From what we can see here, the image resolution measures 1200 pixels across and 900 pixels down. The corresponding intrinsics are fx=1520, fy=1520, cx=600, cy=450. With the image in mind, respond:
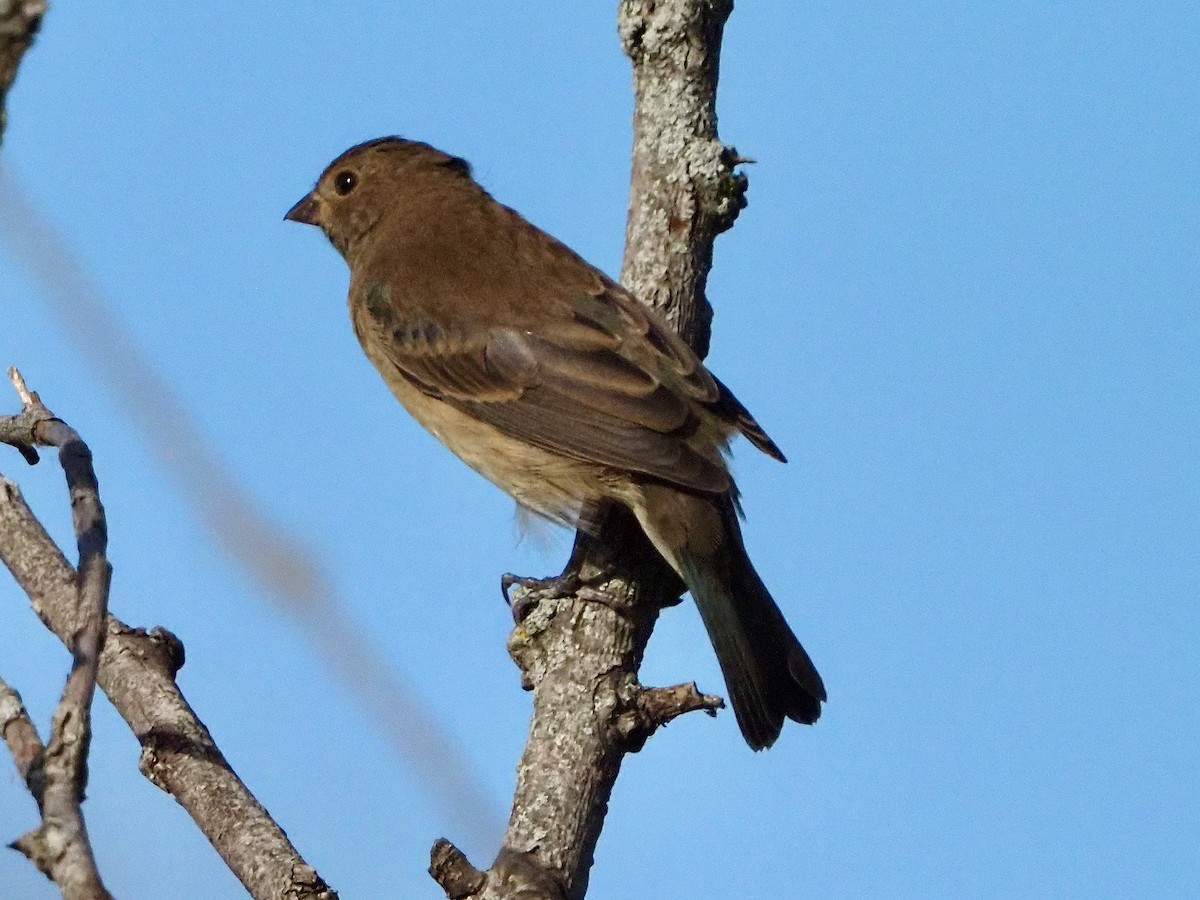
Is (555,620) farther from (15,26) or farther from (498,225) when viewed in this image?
(15,26)

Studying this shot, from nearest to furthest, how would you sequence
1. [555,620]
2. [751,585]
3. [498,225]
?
[555,620] → [751,585] → [498,225]

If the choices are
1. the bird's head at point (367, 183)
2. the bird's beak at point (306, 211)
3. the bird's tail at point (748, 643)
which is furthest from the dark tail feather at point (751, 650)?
the bird's beak at point (306, 211)

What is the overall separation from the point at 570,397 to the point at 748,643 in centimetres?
94

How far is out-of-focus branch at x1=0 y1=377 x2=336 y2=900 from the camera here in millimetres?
2749

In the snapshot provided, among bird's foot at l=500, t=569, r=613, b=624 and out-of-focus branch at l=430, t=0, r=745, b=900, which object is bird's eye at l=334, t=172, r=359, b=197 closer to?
out-of-focus branch at l=430, t=0, r=745, b=900

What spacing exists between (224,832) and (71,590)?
0.72 meters

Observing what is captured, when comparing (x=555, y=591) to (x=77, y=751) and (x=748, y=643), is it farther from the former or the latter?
(x=77, y=751)

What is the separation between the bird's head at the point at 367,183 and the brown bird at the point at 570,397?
178 millimetres

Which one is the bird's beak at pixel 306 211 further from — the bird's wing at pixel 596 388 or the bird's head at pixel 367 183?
the bird's wing at pixel 596 388

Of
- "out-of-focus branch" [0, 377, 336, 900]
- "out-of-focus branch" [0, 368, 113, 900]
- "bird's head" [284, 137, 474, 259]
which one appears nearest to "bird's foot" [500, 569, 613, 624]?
"out-of-focus branch" [0, 377, 336, 900]

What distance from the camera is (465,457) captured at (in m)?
4.97

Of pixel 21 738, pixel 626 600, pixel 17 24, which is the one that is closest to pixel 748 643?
pixel 626 600

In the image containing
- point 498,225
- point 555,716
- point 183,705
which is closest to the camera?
point 183,705

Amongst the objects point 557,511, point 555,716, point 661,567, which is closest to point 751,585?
point 661,567
